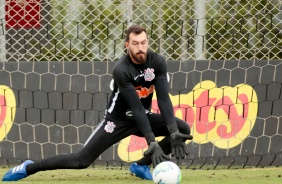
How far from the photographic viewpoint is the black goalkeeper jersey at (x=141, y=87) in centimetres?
824

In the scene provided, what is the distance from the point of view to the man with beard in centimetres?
825

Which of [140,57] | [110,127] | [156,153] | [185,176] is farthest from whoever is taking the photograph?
[185,176]

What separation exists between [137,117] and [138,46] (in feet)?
2.29

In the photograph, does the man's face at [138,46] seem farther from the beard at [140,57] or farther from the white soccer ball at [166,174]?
the white soccer ball at [166,174]

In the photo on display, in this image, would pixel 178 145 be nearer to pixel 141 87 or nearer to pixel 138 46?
pixel 141 87

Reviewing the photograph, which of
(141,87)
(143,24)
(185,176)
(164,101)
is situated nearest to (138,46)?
(141,87)

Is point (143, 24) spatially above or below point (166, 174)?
above

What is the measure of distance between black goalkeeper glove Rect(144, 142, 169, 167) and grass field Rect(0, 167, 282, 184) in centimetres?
51

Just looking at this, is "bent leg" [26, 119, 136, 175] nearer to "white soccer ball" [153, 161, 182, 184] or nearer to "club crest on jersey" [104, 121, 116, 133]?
"club crest on jersey" [104, 121, 116, 133]

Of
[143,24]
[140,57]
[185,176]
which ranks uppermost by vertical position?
[143,24]

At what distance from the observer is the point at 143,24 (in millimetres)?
10805

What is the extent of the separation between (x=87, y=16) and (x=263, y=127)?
266 cm

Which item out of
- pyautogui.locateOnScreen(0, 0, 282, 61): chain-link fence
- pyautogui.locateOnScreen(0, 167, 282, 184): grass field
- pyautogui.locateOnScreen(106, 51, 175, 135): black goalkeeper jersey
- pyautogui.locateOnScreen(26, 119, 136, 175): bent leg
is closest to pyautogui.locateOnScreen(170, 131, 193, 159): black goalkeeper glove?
pyautogui.locateOnScreen(106, 51, 175, 135): black goalkeeper jersey

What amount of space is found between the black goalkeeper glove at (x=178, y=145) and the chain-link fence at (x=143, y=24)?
8.66 ft
